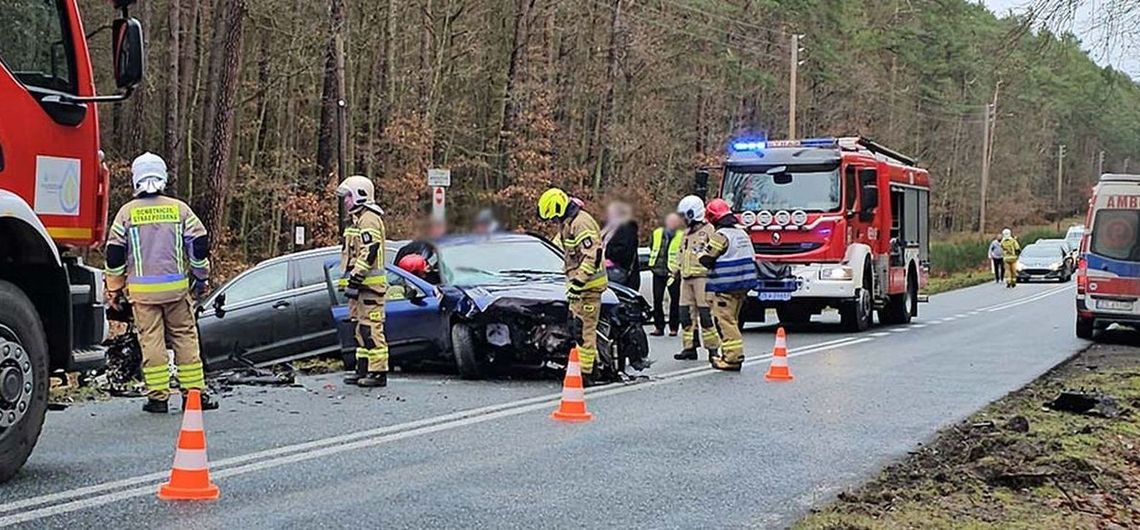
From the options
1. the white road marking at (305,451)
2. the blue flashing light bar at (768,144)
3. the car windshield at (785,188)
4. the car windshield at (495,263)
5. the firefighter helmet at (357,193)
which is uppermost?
the blue flashing light bar at (768,144)

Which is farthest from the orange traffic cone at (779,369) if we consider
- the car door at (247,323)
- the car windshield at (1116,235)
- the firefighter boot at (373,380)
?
the car windshield at (1116,235)

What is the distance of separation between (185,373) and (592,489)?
11.9ft

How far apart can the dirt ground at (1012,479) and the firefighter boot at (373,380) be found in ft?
15.5

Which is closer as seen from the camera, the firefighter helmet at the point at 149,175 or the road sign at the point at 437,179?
the firefighter helmet at the point at 149,175

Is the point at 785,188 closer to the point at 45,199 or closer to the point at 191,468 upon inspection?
the point at 45,199

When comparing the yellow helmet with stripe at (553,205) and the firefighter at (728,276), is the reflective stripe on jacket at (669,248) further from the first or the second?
the yellow helmet with stripe at (553,205)

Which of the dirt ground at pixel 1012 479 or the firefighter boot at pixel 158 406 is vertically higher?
the firefighter boot at pixel 158 406

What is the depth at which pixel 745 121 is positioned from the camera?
55.7 metres

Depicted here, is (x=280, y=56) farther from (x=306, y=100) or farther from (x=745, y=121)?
(x=745, y=121)

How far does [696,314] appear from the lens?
13422mm

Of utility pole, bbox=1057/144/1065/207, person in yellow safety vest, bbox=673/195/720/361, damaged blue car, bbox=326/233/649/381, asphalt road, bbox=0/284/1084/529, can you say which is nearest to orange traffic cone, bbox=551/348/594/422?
asphalt road, bbox=0/284/1084/529

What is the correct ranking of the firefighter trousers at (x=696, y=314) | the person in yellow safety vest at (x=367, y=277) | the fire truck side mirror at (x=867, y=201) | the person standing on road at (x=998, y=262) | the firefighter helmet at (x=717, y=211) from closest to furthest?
the person in yellow safety vest at (x=367, y=277), the firefighter helmet at (x=717, y=211), the firefighter trousers at (x=696, y=314), the fire truck side mirror at (x=867, y=201), the person standing on road at (x=998, y=262)

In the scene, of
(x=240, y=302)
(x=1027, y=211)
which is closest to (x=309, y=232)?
(x=240, y=302)

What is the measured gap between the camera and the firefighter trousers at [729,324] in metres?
12.4
